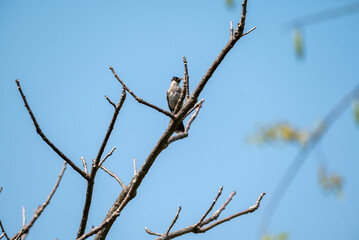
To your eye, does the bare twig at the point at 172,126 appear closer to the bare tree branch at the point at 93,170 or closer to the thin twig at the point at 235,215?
the bare tree branch at the point at 93,170

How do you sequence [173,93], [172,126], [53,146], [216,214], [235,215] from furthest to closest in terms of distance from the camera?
[173,93] → [172,126] → [216,214] → [235,215] → [53,146]

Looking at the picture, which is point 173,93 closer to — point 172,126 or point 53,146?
point 172,126

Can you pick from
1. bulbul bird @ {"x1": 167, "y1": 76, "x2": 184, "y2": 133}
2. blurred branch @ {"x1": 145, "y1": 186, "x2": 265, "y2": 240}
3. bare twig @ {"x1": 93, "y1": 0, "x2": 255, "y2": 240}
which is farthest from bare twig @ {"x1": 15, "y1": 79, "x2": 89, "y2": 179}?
bulbul bird @ {"x1": 167, "y1": 76, "x2": 184, "y2": 133}

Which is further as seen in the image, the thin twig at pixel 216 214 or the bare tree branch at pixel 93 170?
the thin twig at pixel 216 214

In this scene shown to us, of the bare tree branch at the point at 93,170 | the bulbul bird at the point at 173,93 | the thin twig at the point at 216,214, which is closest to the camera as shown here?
the bare tree branch at the point at 93,170

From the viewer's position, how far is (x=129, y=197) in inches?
143

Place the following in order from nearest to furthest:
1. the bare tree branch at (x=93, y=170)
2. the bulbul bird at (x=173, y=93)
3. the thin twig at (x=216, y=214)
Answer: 1. the bare tree branch at (x=93, y=170)
2. the thin twig at (x=216, y=214)
3. the bulbul bird at (x=173, y=93)

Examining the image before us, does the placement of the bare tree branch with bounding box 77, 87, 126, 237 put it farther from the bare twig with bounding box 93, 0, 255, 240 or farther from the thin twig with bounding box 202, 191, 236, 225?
the thin twig with bounding box 202, 191, 236, 225

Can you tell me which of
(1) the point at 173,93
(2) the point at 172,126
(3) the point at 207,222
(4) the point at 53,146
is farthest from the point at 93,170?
(1) the point at 173,93

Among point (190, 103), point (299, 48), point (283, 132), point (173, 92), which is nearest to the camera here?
point (299, 48)

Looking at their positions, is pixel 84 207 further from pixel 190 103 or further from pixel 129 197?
pixel 190 103

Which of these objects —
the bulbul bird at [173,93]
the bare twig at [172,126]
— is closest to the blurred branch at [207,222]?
the bare twig at [172,126]

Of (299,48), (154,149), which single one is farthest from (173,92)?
(299,48)

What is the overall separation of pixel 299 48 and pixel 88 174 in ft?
6.29
